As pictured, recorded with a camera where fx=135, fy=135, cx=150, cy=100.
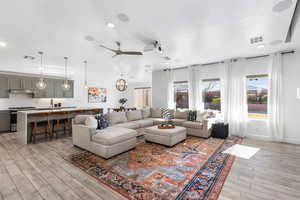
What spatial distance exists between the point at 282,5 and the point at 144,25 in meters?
2.26

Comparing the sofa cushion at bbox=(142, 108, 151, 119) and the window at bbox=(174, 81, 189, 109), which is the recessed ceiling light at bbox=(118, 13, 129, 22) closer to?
the sofa cushion at bbox=(142, 108, 151, 119)

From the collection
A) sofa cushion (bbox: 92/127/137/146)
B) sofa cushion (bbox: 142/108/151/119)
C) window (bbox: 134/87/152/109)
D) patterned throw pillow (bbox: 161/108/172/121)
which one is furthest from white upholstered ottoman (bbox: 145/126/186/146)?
window (bbox: 134/87/152/109)

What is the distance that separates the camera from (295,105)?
4.19 meters

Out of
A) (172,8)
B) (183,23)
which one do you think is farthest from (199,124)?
(172,8)

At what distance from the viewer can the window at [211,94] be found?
224 inches

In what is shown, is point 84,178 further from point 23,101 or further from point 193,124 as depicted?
point 23,101

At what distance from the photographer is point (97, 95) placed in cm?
922

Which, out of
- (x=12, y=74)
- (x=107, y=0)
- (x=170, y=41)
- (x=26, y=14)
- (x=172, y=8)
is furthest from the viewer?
(x=12, y=74)

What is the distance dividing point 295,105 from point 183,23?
14.7 ft

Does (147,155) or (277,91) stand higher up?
(277,91)

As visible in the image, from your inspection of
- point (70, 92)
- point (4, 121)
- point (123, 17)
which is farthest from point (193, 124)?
point (4, 121)

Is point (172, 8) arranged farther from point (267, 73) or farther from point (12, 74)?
point (12, 74)

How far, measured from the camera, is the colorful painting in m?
8.77

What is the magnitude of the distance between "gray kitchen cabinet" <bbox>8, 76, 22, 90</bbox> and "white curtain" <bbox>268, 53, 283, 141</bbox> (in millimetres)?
9883
